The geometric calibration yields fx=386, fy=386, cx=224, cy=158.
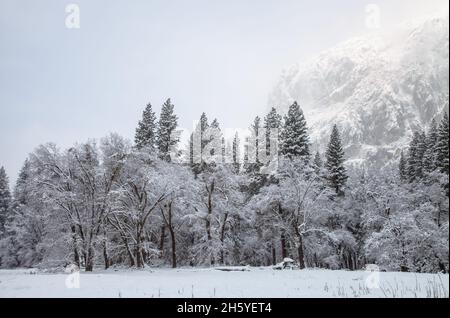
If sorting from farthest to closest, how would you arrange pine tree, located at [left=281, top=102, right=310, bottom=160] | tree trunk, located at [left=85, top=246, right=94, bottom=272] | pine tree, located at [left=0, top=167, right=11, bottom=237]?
pine tree, located at [left=0, top=167, right=11, bottom=237], pine tree, located at [left=281, top=102, right=310, bottom=160], tree trunk, located at [left=85, top=246, right=94, bottom=272]

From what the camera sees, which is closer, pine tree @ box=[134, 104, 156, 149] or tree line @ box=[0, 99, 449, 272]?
tree line @ box=[0, 99, 449, 272]

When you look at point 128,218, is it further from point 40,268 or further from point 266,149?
point 266,149

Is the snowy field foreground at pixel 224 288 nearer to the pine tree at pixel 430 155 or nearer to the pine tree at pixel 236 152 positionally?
the pine tree at pixel 430 155

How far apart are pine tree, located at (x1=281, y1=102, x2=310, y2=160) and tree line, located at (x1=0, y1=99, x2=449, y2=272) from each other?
0.17 meters

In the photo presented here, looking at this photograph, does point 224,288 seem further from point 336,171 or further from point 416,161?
point 416,161

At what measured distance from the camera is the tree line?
116 ft

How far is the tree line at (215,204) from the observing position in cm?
3541

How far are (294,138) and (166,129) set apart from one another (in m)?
18.1

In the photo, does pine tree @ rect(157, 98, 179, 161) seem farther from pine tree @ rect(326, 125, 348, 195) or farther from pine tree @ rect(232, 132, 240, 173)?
pine tree @ rect(326, 125, 348, 195)

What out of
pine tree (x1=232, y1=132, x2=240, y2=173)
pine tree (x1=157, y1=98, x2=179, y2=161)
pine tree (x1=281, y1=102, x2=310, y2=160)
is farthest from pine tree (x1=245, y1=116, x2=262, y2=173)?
pine tree (x1=157, y1=98, x2=179, y2=161)

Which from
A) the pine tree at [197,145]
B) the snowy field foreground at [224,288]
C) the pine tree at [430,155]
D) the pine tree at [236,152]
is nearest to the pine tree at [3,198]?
the pine tree at [197,145]

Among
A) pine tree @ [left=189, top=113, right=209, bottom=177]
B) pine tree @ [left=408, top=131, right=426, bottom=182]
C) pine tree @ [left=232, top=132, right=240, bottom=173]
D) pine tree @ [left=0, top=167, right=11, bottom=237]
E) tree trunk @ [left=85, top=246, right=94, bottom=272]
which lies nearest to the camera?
tree trunk @ [left=85, top=246, right=94, bottom=272]
